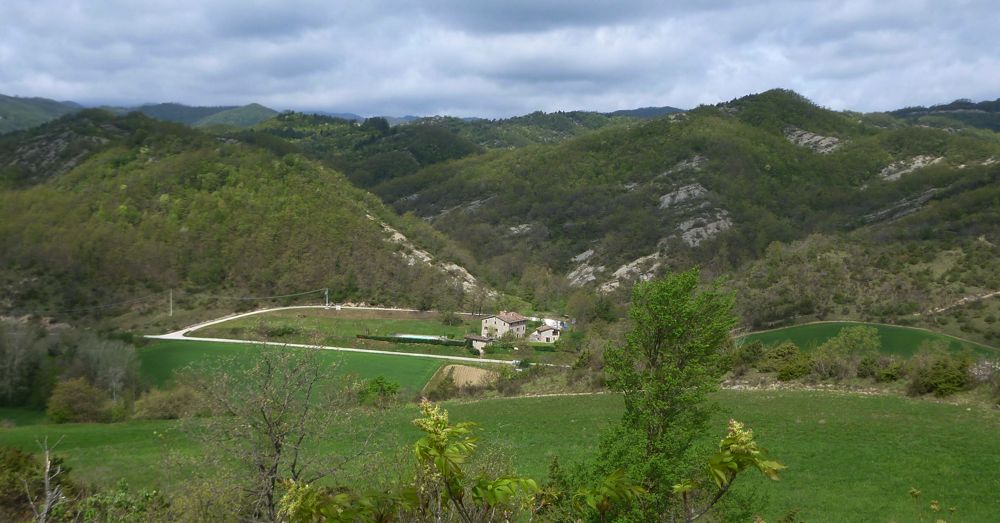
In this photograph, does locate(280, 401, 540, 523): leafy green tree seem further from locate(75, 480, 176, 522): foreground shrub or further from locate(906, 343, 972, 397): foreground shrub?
locate(906, 343, 972, 397): foreground shrub

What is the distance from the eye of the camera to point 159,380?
1909 inches

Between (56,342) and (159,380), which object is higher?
(56,342)

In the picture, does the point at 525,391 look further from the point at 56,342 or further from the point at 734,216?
the point at 734,216

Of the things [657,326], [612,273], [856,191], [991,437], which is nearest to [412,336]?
[612,273]

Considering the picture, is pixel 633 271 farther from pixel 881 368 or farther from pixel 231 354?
pixel 881 368

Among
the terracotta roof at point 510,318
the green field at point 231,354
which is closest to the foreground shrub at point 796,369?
the green field at point 231,354

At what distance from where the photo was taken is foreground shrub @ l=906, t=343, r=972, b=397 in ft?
77.5

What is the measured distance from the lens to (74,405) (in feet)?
106

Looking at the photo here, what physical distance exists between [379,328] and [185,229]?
3357 centimetres

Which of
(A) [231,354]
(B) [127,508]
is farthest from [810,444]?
(A) [231,354]

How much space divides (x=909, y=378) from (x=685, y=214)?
313 ft

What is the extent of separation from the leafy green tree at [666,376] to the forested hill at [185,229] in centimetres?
7321

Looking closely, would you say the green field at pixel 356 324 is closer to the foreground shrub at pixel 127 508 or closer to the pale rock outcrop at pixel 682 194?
the foreground shrub at pixel 127 508

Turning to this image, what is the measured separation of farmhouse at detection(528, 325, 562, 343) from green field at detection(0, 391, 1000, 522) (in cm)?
3987
